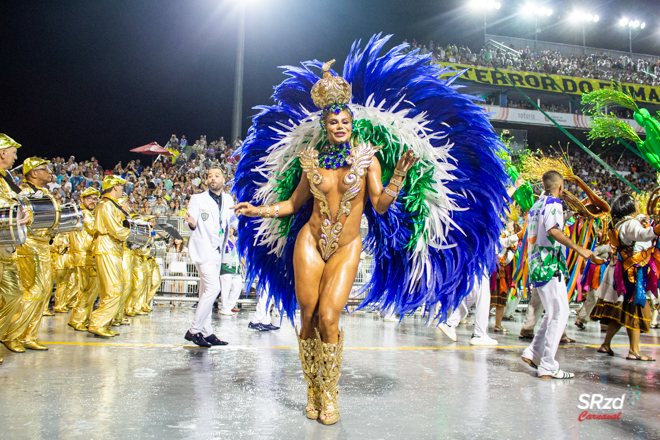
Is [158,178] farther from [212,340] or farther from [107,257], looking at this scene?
[212,340]

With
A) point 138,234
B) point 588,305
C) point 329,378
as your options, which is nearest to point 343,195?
point 329,378

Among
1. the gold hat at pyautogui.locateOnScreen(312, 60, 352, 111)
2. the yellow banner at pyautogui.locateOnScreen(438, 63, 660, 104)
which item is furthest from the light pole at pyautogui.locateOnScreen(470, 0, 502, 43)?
the gold hat at pyautogui.locateOnScreen(312, 60, 352, 111)

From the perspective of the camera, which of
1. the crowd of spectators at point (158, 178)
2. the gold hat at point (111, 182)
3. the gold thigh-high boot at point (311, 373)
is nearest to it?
the gold thigh-high boot at point (311, 373)

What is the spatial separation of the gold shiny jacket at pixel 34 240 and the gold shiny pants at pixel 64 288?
13.8ft

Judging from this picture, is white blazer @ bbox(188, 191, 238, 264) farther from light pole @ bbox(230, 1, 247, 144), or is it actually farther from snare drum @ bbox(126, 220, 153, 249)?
light pole @ bbox(230, 1, 247, 144)

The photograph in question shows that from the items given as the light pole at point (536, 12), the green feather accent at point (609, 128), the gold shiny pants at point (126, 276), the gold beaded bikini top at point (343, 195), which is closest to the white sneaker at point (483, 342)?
the green feather accent at point (609, 128)

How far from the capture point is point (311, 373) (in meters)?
3.28

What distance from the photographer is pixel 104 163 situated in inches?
930

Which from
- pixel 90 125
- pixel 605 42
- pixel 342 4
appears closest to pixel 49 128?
pixel 90 125

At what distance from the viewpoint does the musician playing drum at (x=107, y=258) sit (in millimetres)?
6367

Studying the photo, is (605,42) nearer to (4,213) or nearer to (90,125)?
(90,125)

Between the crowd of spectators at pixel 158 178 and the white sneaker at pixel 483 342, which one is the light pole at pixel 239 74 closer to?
the crowd of spectators at pixel 158 178

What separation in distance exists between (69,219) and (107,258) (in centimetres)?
229

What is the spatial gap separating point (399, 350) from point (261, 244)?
2.64 metres
